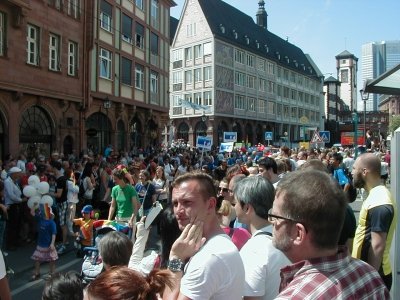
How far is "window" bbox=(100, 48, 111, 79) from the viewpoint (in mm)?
25078

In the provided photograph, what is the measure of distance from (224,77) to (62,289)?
50.8 metres

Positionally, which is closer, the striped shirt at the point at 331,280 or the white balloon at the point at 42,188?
the striped shirt at the point at 331,280

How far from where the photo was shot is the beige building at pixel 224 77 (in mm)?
51719

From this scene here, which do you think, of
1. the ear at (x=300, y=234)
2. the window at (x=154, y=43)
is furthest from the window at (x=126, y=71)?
the ear at (x=300, y=234)

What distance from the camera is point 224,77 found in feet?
173

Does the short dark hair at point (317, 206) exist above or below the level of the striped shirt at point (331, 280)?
above

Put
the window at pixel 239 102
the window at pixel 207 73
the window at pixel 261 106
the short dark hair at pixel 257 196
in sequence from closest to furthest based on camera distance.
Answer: the short dark hair at pixel 257 196
the window at pixel 207 73
the window at pixel 239 102
the window at pixel 261 106

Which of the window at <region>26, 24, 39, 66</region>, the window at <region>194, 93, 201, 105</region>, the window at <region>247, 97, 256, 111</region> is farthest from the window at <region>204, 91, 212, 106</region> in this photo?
the window at <region>26, 24, 39, 66</region>

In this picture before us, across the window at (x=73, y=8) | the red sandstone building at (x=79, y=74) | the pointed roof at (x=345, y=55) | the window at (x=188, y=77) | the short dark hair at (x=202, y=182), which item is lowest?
the short dark hair at (x=202, y=182)

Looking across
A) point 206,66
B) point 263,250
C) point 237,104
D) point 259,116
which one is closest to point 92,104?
point 263,250

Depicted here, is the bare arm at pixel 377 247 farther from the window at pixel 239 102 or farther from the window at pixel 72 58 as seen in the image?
the window at pixel 239 102

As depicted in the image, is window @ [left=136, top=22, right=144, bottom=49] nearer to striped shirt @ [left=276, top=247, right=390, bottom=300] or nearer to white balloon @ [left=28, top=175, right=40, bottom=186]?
white balloon @ [left=28, top=175, right=40, bottom=186]

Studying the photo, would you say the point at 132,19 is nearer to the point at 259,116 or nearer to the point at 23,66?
the point at 23,66

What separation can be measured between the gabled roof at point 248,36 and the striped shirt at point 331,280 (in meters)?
51.0
